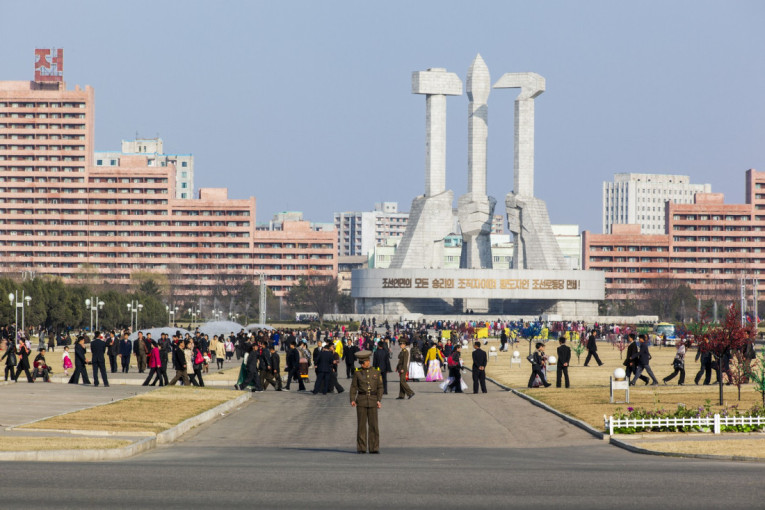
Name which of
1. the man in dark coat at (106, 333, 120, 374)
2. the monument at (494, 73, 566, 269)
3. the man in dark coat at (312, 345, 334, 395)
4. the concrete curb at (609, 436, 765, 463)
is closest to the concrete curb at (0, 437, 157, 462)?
the concrete curb at (609, 436, 765, 463)

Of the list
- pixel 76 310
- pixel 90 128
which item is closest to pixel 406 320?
pixel 76 310

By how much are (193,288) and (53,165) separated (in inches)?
1044

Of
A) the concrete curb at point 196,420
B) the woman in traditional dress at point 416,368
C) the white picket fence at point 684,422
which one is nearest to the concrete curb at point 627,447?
the white picket fence at point 684,422

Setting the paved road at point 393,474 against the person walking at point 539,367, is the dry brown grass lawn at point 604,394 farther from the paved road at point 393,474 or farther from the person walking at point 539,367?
the paved road at point 393,474

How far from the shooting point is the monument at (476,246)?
113 meters

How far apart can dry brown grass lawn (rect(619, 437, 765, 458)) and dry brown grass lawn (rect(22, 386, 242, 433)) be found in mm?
8290

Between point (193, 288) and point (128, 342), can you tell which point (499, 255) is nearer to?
point (193, 288)

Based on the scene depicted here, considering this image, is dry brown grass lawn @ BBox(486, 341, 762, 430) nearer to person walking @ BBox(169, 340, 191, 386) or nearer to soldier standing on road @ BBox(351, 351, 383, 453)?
soldier standing on road @ BBox(351, 351, 383, 453)

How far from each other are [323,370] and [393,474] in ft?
54.5

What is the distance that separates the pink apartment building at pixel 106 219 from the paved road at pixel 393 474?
469 ft

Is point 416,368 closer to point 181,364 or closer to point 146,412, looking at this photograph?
point 181,364

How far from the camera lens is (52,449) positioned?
54.2 feet

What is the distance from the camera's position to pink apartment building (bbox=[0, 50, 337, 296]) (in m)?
167

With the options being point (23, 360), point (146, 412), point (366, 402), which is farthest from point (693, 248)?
point (366, 402)
